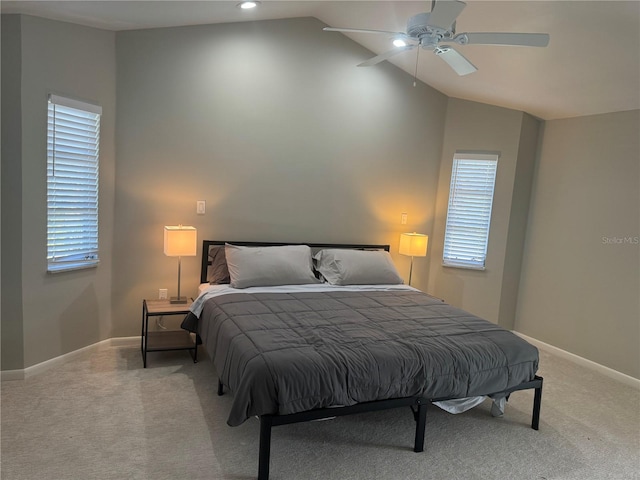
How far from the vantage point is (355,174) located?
15.1 feet

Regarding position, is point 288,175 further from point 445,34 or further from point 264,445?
point 264,445

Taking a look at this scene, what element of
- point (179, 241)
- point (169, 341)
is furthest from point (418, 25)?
point (169, 341)

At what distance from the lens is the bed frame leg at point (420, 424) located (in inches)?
101

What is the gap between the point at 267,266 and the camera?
12.6 feet

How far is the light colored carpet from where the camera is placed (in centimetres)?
235

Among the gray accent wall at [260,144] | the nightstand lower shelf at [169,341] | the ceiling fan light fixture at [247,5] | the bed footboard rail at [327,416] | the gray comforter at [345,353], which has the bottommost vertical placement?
the nightstand lower shelf at [169,341]

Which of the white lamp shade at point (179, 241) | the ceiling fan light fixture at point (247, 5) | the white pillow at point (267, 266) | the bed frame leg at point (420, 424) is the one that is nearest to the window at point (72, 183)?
the white lamp shade at point (179, 241)

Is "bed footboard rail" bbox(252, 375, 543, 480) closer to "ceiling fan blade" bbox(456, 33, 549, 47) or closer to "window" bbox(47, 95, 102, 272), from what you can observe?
"ceiling fan blade" bbox(456, 33, 549, 47)

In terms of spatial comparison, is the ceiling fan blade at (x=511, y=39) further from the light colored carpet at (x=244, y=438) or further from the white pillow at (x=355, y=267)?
the light colored carpet at (x=244, y=438)

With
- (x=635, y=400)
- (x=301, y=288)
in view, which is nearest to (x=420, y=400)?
(x=301, y=288)

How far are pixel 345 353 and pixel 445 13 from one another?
5.95 feet

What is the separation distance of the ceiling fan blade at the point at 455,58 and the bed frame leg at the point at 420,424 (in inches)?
81.4

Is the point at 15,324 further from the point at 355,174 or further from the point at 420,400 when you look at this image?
the point at 355,174

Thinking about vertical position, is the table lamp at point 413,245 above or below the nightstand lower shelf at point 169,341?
above
